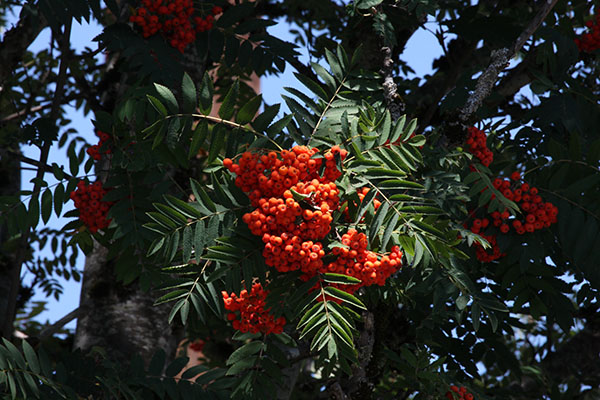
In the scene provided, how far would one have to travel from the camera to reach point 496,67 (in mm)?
3348

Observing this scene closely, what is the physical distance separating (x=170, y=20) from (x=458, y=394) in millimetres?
2433

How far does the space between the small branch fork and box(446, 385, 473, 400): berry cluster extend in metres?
1.20

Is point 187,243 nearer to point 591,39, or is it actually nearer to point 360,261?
point 360,261

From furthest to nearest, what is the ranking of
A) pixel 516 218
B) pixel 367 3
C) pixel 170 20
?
pixel 170 20, pixel 367 3, pixel 516 218

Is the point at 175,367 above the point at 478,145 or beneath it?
beneath

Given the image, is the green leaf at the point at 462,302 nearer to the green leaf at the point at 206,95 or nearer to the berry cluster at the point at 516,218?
the berry cluster at the point at 516,218

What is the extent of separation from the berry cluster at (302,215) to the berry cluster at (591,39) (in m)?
2.50

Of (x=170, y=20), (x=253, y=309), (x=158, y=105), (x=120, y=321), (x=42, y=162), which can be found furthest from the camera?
(x=120, y=321)

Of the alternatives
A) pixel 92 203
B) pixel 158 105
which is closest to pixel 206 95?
pixel 158 105

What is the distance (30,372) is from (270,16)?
11.3ft

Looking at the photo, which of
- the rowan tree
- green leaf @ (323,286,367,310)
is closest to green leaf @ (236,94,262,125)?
the rowan tree

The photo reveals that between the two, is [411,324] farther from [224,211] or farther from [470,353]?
[224,211]

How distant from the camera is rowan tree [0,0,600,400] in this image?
253 centimetres

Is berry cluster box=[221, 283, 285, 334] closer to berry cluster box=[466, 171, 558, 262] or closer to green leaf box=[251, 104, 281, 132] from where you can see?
green leaf box=[251, 104, 281, 132]
